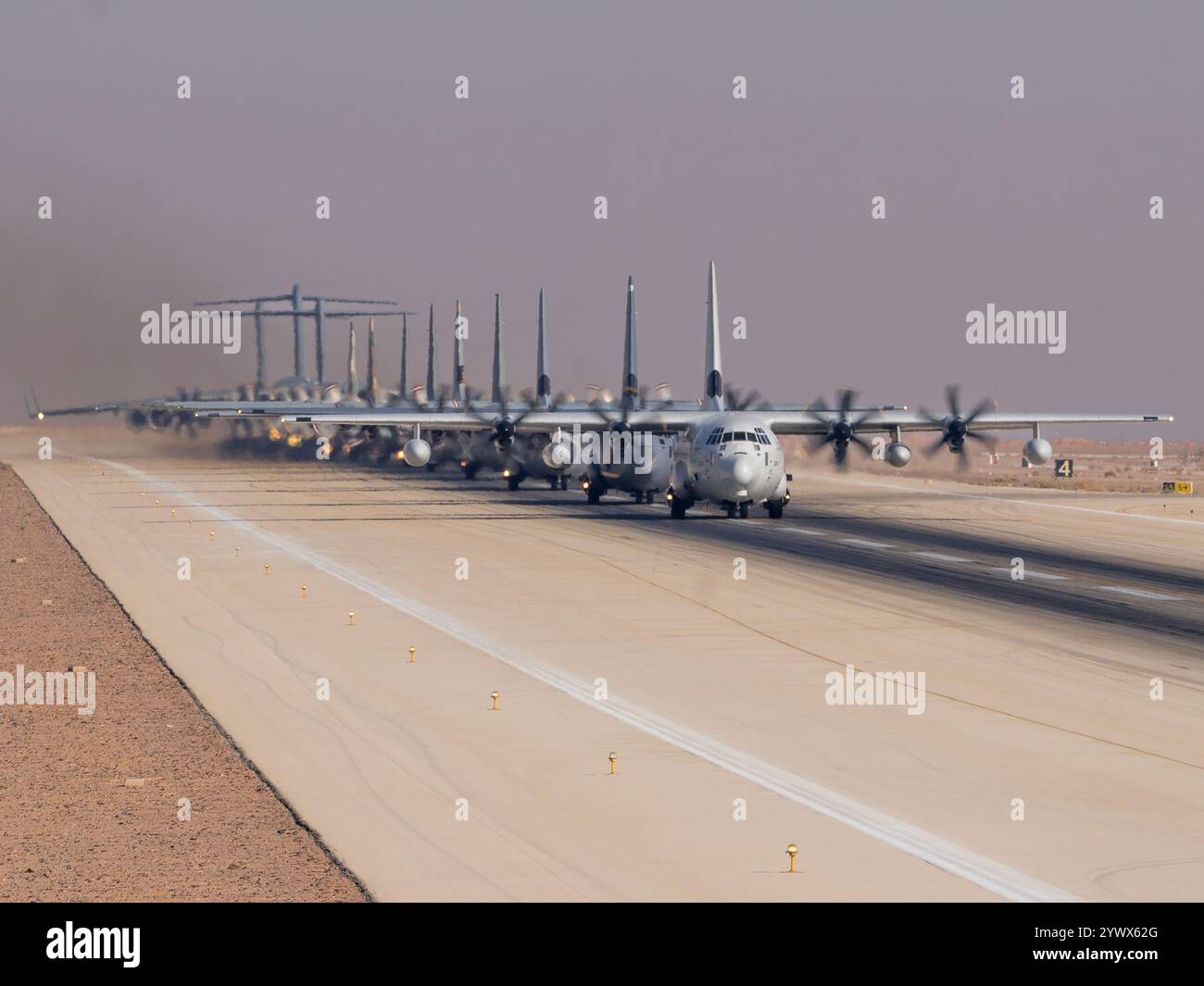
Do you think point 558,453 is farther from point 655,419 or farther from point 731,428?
point 731,428

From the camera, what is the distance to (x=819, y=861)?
14375 mm

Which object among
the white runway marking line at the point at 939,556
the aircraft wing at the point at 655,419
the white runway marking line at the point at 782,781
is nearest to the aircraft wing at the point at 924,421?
the aircraft wing at the point at 655,419

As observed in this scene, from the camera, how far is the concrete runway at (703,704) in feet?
48.2

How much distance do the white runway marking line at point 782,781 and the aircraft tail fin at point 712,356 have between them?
28.1 m

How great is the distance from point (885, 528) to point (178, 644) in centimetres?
3150

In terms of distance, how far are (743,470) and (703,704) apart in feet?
94.7

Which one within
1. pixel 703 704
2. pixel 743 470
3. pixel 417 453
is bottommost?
pixel 703 704

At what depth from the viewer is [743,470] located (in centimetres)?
5106

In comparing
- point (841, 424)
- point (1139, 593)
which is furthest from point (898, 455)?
point (1139, 593)

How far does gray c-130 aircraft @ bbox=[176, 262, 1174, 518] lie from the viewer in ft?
170

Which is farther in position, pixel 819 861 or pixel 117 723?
pixel 117 723

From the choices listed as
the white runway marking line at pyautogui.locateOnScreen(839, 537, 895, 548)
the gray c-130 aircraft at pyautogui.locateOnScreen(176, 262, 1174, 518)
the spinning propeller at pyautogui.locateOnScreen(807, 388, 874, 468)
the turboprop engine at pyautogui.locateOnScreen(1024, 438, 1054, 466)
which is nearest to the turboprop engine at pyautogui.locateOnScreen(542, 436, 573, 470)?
the gray c-130 aircraft at pyautogui.locateOnScreen(176, 262, 1174, 518)
